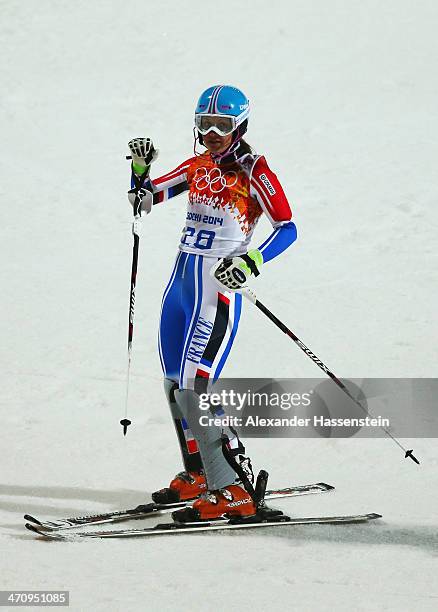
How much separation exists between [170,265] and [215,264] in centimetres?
595

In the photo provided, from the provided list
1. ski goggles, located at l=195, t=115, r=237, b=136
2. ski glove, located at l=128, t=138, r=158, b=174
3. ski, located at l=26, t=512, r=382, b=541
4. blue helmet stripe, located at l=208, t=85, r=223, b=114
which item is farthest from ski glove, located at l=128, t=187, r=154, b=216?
ski, located at l=26, t=512, r=382, b=541

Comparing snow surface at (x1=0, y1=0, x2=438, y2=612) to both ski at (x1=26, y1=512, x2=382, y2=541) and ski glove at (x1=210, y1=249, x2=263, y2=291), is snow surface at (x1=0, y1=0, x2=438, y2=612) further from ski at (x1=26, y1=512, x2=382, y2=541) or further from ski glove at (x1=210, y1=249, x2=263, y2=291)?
ski glove at (x1=210, y1=249, x2=263, y2=291)

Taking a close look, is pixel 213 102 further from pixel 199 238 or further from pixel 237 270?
pixel 237 270

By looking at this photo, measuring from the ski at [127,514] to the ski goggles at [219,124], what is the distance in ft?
7.55

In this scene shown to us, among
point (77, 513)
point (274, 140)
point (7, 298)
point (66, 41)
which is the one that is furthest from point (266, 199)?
point (66, 41)

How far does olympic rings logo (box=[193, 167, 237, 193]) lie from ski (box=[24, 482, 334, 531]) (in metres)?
1.96

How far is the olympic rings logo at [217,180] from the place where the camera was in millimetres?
7012

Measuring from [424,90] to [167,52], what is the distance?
152 inches

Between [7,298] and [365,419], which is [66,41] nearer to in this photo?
[7,298]

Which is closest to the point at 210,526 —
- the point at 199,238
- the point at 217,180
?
the point at 199,238

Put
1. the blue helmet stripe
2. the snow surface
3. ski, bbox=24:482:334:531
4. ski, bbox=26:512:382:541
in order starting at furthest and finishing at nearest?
the blue helmet stripe
ski, bbox=24:482:334:531
ski, bbox=26:512:382:541
the snow surface

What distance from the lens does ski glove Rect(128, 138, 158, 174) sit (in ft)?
24.4

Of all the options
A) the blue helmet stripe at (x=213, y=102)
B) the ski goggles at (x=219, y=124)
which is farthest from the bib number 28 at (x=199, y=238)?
the blue helmet stripe at (x=213, y=102)

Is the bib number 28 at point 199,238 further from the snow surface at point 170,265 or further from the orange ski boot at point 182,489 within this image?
the snow surface at point 170,265
